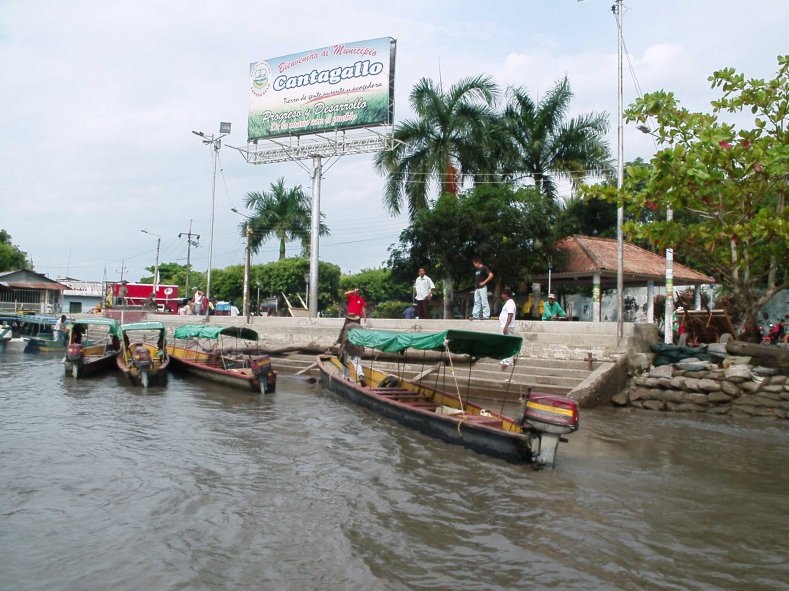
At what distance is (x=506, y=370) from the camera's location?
15.6 m

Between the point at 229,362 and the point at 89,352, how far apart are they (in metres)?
5.09

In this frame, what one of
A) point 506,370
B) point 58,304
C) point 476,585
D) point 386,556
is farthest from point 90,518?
point 58,304

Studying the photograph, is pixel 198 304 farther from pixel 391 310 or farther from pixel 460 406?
pixel 460 406

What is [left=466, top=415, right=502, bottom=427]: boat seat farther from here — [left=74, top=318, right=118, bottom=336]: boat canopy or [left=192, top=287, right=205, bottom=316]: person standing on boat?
A: [left=192, top=287, right=205, bottom=316]: person standing on boat

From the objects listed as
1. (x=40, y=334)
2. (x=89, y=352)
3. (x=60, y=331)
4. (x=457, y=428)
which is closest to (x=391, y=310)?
(x=60, y=331)

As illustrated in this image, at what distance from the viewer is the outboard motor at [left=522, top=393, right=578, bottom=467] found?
849 centimetres

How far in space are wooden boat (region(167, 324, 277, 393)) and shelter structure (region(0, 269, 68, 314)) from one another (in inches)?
1068

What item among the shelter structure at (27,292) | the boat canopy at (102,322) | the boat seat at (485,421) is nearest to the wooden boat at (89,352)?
the boat canopy at (102,322)

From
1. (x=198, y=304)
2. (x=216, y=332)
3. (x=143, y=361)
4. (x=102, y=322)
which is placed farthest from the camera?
(x=198, y=304)

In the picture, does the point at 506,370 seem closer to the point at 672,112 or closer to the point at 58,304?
the point at 672,112

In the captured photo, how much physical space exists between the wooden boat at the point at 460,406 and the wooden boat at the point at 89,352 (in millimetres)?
7275

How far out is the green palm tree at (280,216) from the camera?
40156 mm

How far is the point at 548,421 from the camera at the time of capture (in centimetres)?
862

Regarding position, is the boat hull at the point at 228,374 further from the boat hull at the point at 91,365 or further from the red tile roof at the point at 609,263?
the red tile roof at the point at 609,263
